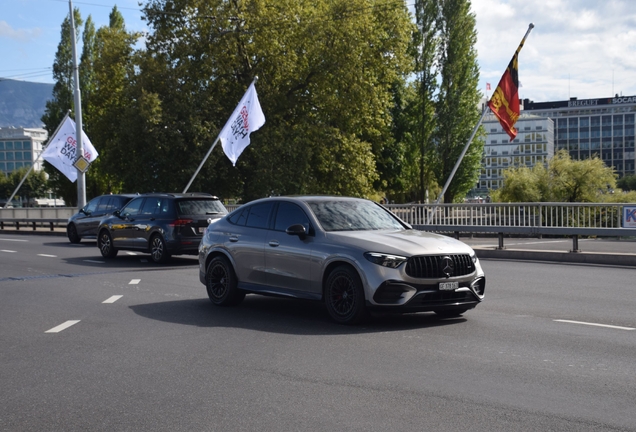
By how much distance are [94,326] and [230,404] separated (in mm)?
4612

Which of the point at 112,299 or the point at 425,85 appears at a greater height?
the point at 425,85

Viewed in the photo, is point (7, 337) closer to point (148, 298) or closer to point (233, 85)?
point (148, 298)

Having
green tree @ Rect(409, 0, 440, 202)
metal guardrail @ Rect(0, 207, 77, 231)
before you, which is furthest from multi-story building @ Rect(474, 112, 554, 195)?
metal guardrail @ Rect(0, 207, 77, 231)

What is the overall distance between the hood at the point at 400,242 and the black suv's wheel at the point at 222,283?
215cm

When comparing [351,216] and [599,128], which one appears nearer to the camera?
[351,216]

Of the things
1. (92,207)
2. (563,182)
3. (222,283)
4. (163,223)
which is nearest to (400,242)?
(222,283)

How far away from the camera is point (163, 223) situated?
20375mm

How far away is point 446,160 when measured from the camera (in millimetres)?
59531

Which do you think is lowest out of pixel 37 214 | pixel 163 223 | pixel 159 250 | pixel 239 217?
pixel 159 250

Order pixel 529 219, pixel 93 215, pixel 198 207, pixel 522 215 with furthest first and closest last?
pixel 93 215 < pixel 522 215 < pixel 529 219 < pixel 198 207

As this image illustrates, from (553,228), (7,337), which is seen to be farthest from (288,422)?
(553,228)

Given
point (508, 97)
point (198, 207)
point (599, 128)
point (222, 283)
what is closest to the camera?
point (222, 283)

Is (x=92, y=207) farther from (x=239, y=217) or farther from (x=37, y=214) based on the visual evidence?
(x=37, y=214)

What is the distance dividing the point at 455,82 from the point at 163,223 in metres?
41.2
